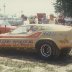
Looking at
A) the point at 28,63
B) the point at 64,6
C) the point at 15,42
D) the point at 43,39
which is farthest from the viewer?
the point at 64,6

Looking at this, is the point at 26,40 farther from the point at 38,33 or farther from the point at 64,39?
the point at 64,39

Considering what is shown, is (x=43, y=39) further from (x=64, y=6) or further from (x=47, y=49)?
(x=64, y=6)

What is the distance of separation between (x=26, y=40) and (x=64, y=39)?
5.05 ft

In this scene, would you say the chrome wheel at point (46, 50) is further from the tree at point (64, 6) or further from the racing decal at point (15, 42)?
the tree at point (64, 6)

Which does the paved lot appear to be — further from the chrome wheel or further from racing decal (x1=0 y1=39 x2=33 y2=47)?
racing decal (x1=0 y1=39 x2=33 y2=47)

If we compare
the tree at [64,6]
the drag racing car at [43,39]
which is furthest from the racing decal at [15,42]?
the tree at [64,6]

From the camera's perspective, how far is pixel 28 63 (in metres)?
9.80

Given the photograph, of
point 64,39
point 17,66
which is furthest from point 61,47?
point 17,66

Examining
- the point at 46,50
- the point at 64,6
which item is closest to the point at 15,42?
the point at 46,50

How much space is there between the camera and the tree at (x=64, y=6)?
36.4 metres

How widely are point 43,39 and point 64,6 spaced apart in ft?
88.8

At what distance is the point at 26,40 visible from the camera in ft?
35.3

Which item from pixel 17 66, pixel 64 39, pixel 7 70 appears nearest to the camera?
pixel 7 70

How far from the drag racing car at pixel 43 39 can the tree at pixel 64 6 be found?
25.5 meters
